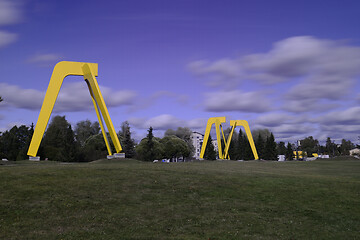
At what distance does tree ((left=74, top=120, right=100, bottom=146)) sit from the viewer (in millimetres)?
107188

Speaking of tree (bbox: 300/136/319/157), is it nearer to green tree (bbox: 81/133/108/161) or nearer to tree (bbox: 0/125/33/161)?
green tree (bbox: 81/133/108/161)

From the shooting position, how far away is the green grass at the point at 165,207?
14.6 metres

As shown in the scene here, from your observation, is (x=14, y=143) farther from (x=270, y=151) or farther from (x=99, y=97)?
(x=270, y=151)

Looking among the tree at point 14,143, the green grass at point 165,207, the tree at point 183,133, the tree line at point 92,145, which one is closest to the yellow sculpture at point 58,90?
the green grass at point 165,207

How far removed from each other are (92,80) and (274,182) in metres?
24.5

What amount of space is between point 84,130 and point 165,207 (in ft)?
312

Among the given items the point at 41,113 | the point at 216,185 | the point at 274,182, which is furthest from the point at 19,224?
the point at 41,113

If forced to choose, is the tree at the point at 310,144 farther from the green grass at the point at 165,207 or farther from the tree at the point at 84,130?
the green grass at the point at 165,207

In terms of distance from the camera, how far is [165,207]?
58.7ft

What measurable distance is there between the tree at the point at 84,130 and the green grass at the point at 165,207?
86.8 m

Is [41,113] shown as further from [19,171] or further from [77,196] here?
[77,196]

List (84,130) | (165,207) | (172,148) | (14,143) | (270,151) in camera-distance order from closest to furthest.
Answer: (165,207)
(14,143)
(172,148)
(270,151)
(84,130)

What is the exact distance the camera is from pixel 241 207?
61.9 feet

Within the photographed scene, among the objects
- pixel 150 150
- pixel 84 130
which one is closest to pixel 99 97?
pixel 150 150
